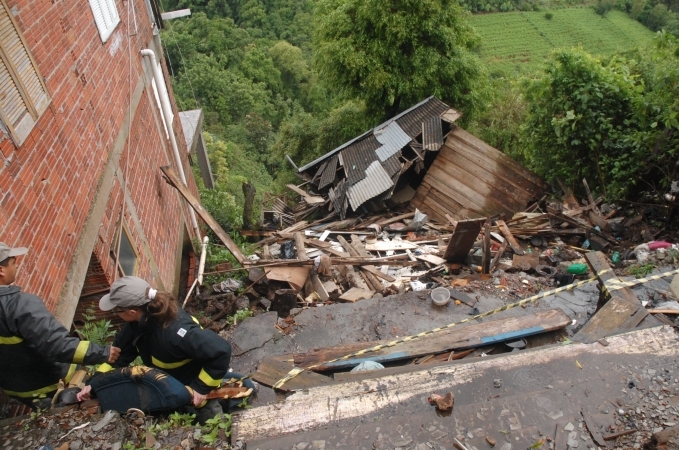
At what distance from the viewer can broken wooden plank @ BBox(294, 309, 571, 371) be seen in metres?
4.57

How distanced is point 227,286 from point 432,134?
758cm

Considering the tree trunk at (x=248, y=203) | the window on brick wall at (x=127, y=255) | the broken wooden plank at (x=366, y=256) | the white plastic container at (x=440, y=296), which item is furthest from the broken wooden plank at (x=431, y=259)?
the window on brick wall at (x=127, y=255)

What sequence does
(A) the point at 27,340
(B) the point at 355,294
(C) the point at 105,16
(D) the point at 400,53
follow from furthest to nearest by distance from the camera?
(D) the point at 400,53
(B) the point at 355,294
(C) the point at 105,16
(A) the point at 27,340

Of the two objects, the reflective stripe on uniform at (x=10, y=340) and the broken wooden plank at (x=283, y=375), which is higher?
the reflective stripe on uniform at (x=10, y=340)

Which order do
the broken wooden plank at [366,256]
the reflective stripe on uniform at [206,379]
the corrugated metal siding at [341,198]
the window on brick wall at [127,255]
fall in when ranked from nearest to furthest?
the reflective stripe on uniform at [206,379] < the window on brick wall at [127,255] < the broken wooden plank at [366,256] < the corrugated metal siding at [341,198]

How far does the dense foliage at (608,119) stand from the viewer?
7.36 metres

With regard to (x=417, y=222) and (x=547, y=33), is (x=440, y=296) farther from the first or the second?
(x=547, y=33)

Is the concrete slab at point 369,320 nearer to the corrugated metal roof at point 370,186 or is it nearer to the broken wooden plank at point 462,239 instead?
the broken wooden plank at point 462,239

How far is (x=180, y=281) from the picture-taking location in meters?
8.54

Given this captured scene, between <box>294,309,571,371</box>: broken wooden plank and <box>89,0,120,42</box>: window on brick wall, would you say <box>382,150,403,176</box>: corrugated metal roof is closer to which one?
<box>89,0,120,42</box>: window on brick wall

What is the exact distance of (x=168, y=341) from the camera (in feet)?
10.3

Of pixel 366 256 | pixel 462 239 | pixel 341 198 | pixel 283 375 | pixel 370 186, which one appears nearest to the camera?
pixel 283 375

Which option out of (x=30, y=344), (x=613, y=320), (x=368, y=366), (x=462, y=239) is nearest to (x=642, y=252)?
(x=462, y=239)

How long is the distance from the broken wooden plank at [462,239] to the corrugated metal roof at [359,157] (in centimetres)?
521
